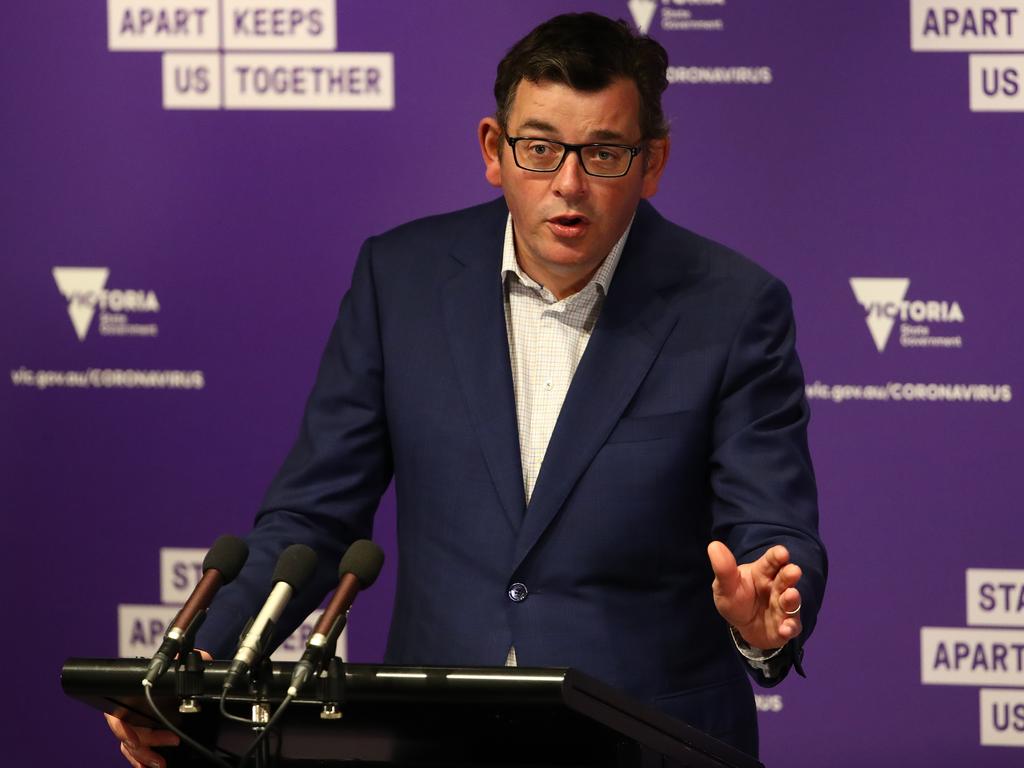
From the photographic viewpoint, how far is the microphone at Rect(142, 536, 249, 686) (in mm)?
1791

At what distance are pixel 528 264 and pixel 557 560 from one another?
0.58 m

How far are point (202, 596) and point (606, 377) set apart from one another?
1.05 metres

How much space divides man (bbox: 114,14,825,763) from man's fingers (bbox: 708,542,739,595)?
36cm

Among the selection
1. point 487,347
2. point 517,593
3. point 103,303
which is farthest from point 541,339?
point 103,303

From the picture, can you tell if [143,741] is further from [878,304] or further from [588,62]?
→ [878,304]

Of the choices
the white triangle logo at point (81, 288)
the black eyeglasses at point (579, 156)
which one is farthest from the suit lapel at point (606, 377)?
the white triangle logo at point (81, 288)

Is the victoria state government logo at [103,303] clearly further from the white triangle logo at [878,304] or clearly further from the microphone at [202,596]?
the microphone at [202,596]

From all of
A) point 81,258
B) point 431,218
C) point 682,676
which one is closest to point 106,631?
point 81,258

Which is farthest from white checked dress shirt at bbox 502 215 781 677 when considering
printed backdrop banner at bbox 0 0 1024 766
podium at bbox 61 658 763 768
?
printed backdrop banner at bbox 0 0 1024 766

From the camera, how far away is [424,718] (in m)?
1.85

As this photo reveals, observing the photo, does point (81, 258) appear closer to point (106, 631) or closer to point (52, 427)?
point (52, 427)

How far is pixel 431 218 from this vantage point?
3.08 meters

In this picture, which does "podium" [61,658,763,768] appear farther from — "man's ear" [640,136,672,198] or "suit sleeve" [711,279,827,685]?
"man's ear" [640,136,672,198]

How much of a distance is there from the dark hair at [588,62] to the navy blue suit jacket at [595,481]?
0.28 m
